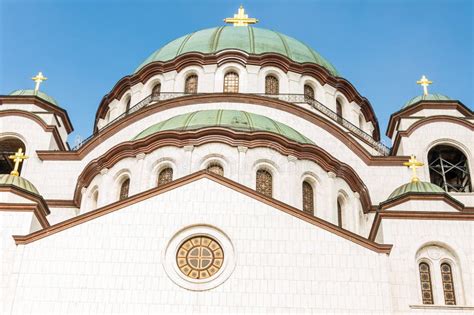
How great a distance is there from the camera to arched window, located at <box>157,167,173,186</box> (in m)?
28.0

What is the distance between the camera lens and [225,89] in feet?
114

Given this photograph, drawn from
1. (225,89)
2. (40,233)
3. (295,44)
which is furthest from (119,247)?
(295,44)

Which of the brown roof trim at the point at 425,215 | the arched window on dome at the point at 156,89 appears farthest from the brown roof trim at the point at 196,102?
the brown roof trim at the point at 425,215

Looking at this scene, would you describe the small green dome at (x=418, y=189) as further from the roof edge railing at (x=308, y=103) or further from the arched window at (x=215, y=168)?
the roof edge railing at (x=308, y=103)

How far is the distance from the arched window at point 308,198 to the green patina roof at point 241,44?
9446 millimetres

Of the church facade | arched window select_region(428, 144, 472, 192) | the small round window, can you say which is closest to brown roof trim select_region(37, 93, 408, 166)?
the church facade

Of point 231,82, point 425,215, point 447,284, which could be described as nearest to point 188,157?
point 231,82

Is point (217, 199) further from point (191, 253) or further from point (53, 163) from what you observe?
point (53, 163)

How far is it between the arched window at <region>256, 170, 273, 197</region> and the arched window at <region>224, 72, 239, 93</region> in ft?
24.4

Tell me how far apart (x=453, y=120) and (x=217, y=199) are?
14617mm

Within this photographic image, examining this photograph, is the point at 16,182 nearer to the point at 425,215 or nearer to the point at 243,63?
the point at 425,215

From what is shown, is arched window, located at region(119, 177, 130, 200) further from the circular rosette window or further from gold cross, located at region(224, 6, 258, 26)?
gold cross, located at region(224, 6, 258, 26)

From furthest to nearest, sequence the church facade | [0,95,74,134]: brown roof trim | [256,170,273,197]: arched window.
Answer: [0,95,74,134]: brown roof trim
[256,170,273,197]: arched window
the church facade

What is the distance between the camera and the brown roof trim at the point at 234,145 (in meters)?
28.2
